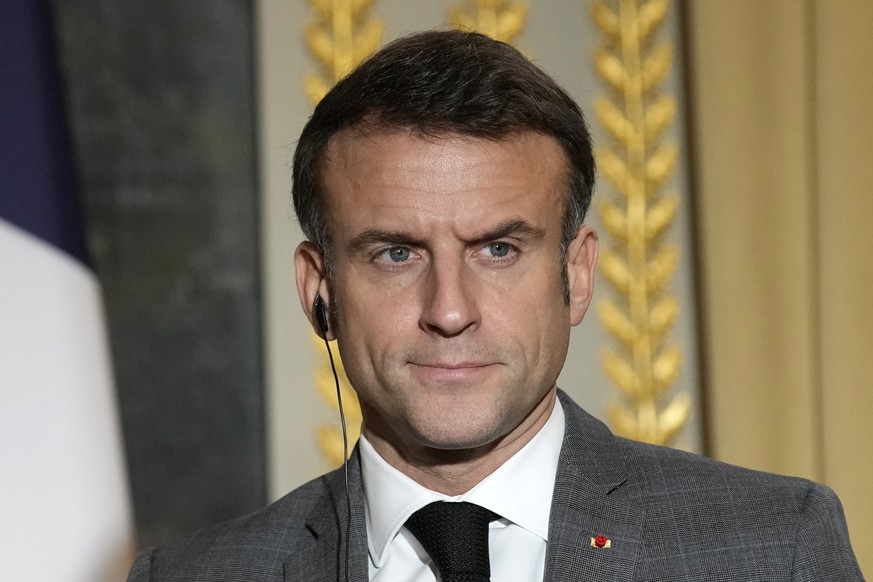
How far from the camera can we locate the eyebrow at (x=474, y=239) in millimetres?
1936

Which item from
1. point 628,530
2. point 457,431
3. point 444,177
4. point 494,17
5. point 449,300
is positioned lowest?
point 628,530

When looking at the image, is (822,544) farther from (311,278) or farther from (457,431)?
(311,278)

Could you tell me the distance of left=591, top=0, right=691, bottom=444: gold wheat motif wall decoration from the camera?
309 cm

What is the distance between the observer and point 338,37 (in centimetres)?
316

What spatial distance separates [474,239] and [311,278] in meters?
0.38

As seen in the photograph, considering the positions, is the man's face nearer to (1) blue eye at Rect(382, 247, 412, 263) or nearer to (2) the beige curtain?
(1) blue eye at Rect(382, 247, 412, 263)

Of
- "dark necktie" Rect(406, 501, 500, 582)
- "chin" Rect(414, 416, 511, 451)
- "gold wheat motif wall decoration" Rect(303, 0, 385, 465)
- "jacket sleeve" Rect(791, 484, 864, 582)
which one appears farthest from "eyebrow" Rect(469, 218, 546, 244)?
"gold wheat motif wall decoration" Rect(303, 0, 385, 465)

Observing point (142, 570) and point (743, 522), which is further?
Result: point (142, 570)

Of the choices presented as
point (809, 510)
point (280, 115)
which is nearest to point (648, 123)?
point (280, 115)

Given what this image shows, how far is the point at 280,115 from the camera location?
312cm

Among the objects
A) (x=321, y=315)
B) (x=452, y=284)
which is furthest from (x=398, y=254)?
(x=321, y=315)

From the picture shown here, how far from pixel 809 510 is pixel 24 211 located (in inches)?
68.2

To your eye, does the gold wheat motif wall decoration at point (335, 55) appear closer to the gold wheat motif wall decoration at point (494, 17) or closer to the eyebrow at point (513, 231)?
the gold wheat motif wall decoration at point (494, 17)

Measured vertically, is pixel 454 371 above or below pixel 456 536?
above
